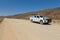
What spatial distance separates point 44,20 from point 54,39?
13221mm

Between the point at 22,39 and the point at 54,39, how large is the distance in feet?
7.70

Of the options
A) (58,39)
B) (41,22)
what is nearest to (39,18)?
(41,22)

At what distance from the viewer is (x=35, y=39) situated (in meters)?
9.39

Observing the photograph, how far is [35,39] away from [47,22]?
1368 centimetres

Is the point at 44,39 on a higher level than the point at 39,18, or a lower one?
lower

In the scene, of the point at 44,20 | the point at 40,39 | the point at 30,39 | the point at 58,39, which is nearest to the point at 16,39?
the point at 30,39

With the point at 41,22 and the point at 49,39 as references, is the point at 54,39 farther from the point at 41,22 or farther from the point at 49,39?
the point at 41,22

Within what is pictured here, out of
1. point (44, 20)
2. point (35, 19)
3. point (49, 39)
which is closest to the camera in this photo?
point (49, 39)

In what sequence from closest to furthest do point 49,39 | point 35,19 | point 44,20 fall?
1. point 49,39
2. point 44,20
3. point 35,19

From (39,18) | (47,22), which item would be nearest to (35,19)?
(39,18)

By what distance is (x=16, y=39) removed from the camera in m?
9.64

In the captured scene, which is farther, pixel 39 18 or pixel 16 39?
pixel 39 18

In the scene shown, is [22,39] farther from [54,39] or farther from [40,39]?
[54,39]

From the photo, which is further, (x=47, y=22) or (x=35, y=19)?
(x=35, y=19)
